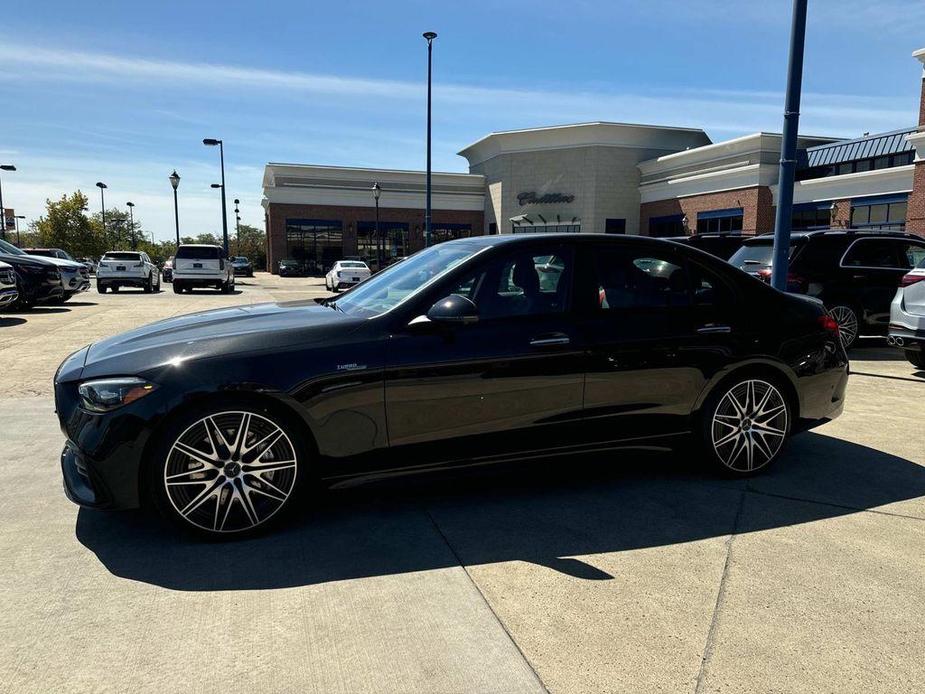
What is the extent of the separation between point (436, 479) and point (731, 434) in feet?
6.73

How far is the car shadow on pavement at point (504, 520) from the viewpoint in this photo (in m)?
3.27

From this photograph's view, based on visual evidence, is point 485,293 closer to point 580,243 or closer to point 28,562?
point 580,243

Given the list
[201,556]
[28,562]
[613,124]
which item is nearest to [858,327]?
[201,556]

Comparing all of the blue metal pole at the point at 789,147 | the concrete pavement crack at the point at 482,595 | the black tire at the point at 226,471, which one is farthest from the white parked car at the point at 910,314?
the black tire at the point at 226,471

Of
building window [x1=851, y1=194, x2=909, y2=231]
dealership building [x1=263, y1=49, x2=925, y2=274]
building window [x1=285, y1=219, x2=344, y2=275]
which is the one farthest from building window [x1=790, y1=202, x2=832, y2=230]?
building window [x1=285, y1=219, x2=344, y2=275]

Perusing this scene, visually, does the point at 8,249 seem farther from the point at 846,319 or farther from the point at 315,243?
the point at 315,243

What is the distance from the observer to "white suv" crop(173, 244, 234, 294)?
2419 cm

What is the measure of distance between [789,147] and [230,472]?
8.25m

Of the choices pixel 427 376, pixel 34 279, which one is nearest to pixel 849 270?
pixel 427 376

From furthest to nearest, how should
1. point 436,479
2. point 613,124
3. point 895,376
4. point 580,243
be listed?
point 613,124 → point 895,376 → point 580,243 → point 436,479

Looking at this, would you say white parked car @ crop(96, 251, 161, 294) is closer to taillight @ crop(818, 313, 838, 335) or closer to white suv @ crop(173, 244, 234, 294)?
white suv @ crop(173, 244, 234, 294)

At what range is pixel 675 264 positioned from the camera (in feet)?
14.7

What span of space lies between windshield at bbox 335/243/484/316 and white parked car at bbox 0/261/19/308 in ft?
39.8

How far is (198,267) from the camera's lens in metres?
24.3
